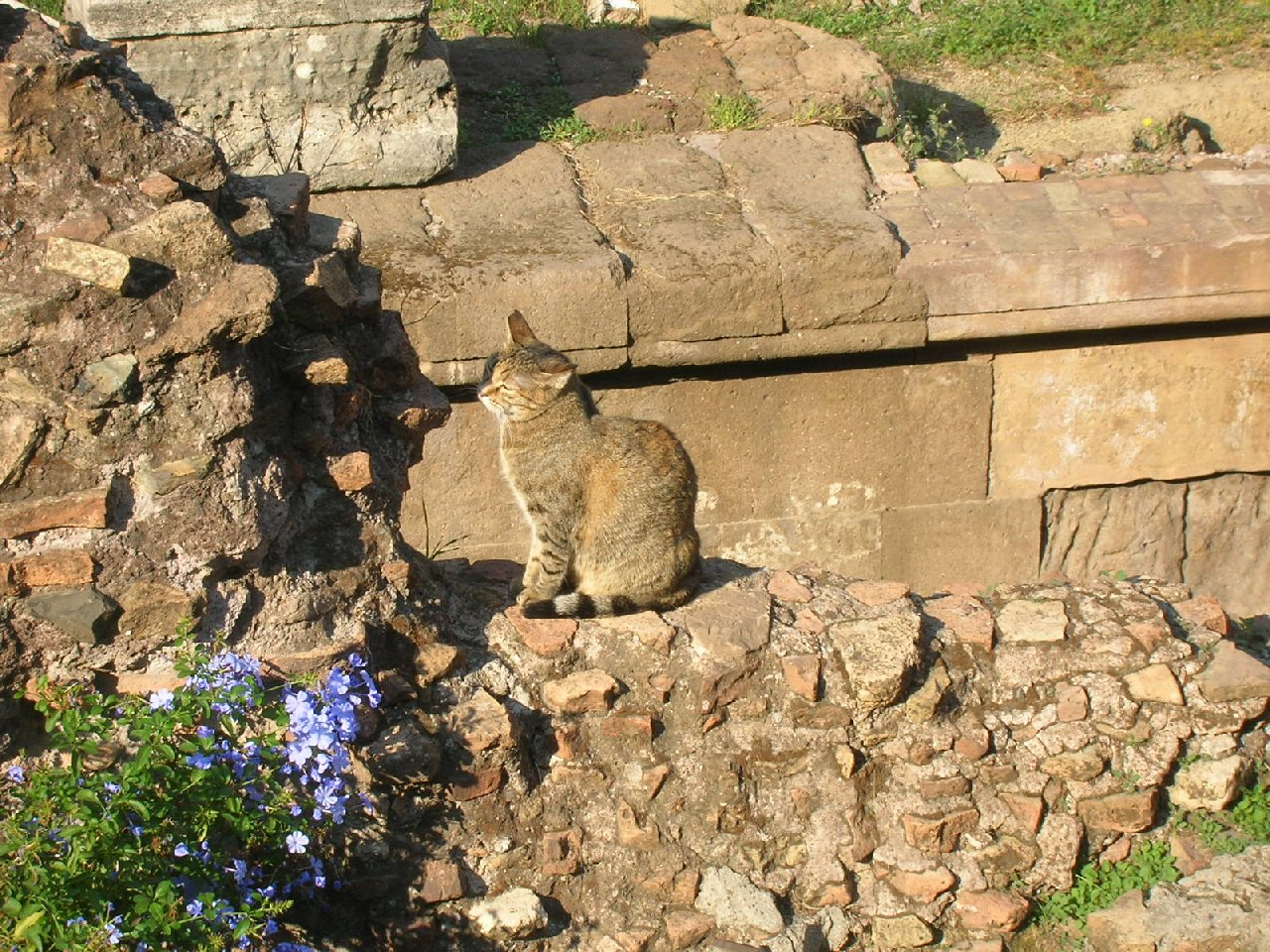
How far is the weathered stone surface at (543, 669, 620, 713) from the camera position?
374cm

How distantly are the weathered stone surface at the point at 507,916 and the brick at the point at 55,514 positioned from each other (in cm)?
126

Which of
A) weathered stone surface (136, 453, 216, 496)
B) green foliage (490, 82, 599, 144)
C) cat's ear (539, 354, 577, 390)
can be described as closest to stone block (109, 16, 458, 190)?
green foliage (490, 82, 599, 144)

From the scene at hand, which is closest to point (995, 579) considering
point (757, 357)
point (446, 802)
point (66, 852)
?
point (757, 357)

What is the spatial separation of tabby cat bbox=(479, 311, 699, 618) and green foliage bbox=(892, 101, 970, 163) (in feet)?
10.9

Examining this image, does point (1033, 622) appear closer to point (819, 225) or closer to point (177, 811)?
point (177, 811)

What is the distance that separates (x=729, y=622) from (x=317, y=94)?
3906mm

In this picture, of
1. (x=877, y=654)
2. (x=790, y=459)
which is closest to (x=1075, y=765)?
(x=877, y=654)

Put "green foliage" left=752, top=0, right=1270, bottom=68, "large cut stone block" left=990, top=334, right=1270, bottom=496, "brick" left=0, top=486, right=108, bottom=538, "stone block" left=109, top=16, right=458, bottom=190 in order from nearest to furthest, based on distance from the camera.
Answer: "brick" left=0, top=486, right=108, bottom=538
"stone block" left=109, top=16, right=458, bottom=190
"large cut stone block" left=990, top=334, right=1270, bottom=496
"green foliage" left=752, top=0, right=1270, bottom=68

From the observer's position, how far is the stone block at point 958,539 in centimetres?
688

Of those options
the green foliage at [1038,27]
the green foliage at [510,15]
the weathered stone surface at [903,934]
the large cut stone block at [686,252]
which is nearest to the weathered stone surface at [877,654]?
the weathered stone surface at [903,934]

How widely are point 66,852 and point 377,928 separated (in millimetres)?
853

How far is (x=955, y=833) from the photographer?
152 inches

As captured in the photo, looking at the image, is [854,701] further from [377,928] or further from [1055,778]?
[377,928]

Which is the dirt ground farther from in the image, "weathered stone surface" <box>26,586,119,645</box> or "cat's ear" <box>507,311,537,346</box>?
"weathered stone surface" <box>26,586,119,645</box>
